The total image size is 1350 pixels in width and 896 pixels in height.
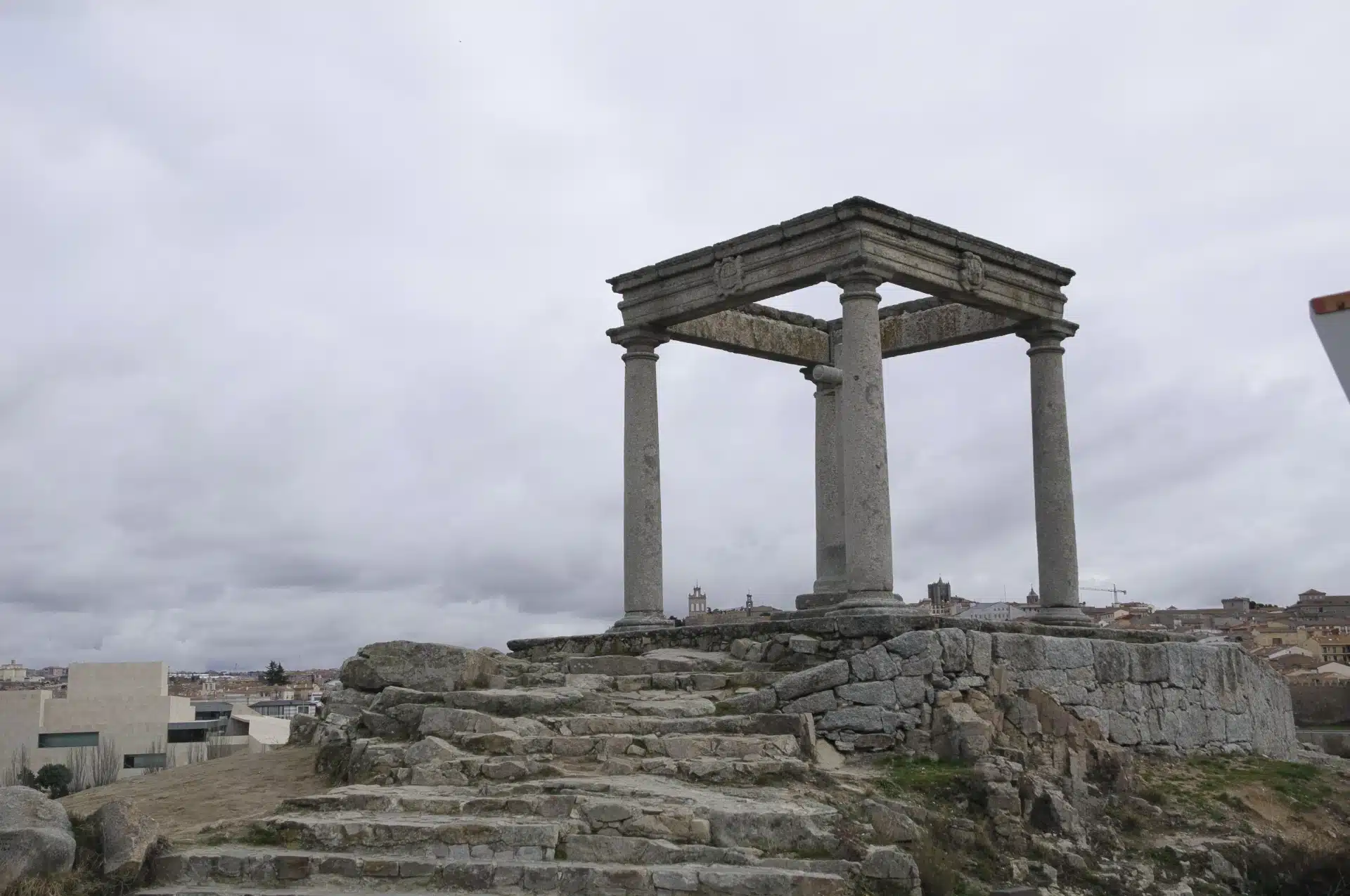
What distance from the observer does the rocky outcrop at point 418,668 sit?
1620 centimetres

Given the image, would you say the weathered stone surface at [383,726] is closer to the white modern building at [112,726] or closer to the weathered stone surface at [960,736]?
the weathered stone surface at [960,736]

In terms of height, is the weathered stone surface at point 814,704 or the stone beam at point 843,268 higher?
the stone beam at point 843,268

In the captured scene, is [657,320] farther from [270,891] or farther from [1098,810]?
[270,891]

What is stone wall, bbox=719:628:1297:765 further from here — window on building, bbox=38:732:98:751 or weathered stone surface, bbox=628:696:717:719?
window on building, bbox=38:732:98:751

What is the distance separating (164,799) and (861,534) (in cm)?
876

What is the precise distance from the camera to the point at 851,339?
17.8 meters

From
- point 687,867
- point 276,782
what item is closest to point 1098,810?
point 687,867

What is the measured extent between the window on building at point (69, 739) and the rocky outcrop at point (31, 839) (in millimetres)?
49279

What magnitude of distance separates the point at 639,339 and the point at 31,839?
11.8 m

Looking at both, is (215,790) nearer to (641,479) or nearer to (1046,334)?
(641,479)

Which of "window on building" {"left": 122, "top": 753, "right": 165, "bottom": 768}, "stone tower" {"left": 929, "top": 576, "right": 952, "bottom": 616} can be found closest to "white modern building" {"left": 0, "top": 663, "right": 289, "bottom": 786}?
"window on building" {"left": 122, "top": 753, "right": 165, "bottom": 768}

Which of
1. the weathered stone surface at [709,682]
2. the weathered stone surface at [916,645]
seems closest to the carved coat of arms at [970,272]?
the weathered stone surface at [916,645]

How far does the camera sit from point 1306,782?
17312 millimetres

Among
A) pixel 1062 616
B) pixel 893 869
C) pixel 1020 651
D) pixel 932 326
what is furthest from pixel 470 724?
pixel 932 326
